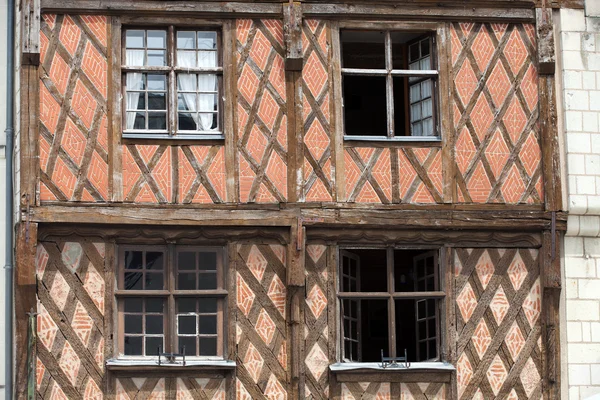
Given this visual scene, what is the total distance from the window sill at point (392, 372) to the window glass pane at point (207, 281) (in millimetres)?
1390

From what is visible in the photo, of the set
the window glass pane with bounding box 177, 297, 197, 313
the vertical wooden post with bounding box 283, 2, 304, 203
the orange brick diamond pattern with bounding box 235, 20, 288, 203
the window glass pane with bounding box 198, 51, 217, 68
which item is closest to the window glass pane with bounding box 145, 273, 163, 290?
the window glass pane with bounding box 177, 297, 197, 313

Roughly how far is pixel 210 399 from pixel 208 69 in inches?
127

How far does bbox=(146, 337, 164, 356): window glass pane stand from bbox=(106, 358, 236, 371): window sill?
11 cm

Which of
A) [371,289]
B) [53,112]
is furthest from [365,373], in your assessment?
[53,112]

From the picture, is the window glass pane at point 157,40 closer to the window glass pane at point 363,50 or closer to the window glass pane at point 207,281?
the window glass pane at point 363,50

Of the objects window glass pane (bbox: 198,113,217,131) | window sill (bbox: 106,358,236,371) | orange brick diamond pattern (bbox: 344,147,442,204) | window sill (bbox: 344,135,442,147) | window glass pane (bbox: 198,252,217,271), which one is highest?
window glass pane (bbox: 198,113,217,131)

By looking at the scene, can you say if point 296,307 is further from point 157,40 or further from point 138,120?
point 157,40

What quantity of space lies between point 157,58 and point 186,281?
2224 mm

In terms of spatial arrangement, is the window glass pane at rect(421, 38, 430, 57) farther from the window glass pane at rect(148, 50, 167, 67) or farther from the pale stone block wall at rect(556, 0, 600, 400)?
the window glass pane at rect(148, 50, 167, 67)

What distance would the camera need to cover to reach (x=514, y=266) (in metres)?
14.9

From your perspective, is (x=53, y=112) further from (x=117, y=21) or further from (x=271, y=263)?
(x=271, y=263)

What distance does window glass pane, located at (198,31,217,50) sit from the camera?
49.0 ft

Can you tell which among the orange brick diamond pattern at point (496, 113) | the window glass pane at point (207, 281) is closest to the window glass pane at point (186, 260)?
the window glass pane at point (207, 281)

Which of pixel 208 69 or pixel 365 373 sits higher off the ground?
pixel 208 69
